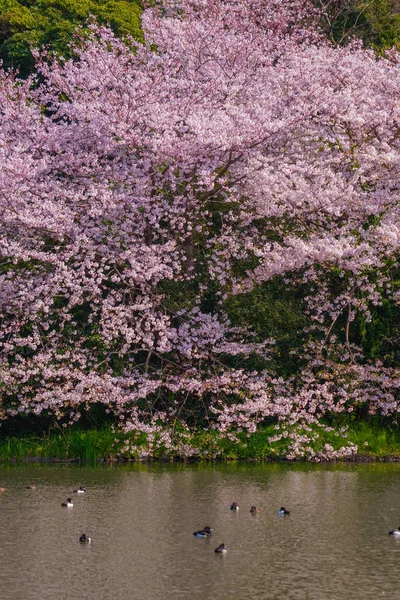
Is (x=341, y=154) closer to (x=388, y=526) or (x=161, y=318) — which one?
(x=161, y=318)

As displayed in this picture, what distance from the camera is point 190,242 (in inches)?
910

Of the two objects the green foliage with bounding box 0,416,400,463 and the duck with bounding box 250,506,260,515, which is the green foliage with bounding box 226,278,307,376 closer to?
the green foliage with bounding box 0,416,400,463

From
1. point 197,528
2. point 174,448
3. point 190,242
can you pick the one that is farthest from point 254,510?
point 190,242

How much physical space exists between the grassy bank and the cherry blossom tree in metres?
0.37

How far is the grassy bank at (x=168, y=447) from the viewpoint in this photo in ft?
70.1

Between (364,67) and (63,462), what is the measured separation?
471 inches

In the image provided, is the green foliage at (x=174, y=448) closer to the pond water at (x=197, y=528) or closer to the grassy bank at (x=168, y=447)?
the grassy bank at (x=168, y=447)

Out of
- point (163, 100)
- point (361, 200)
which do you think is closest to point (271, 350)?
point (361, 200)

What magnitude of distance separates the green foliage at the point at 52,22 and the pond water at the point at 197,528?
20303 millimetres

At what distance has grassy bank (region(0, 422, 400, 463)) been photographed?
21.4m


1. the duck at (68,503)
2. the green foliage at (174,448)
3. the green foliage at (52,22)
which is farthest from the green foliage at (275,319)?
the green foliage at (52,22)

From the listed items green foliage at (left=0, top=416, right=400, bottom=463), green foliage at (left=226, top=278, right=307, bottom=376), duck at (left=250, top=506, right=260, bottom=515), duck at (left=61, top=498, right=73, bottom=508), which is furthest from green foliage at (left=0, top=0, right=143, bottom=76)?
duck at (left=250, top=506, right=260, bottom=515)

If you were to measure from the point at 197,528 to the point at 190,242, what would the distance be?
9474 millimetres

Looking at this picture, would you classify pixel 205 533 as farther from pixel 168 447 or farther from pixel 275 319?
pixel 275 319
